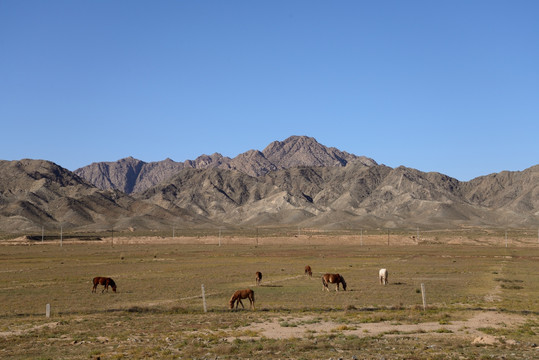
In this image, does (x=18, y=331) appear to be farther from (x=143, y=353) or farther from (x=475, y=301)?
(x=475, y=301)

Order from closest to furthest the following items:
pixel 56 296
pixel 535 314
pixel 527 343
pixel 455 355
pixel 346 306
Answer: pixel 455 355 < pixel 527 343 < pixel 535 314 < pixel 346 306 < pixel 56 296

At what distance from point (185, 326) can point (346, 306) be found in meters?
8.11

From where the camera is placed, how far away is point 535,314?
2439cm

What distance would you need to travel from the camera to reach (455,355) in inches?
621

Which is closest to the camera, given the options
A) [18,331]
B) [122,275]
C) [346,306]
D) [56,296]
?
[18,331]

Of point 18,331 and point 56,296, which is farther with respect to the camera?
point 56,296

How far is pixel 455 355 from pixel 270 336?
6.33 m

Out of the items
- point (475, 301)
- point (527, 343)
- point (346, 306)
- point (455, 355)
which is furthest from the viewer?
point (475, 301)

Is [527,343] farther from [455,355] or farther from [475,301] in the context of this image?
[475,301]

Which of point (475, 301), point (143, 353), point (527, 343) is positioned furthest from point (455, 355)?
point (475, 301)

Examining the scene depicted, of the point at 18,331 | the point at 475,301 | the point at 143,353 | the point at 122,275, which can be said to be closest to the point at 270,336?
the point at 143,353

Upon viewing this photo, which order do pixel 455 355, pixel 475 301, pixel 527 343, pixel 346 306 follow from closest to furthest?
1. pixel 455 355
2. pixel 527 343
3. pixel 346 306
4. pixel 475 301

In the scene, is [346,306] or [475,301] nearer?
[346,306]

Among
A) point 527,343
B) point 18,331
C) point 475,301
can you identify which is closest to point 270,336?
point 527,343
